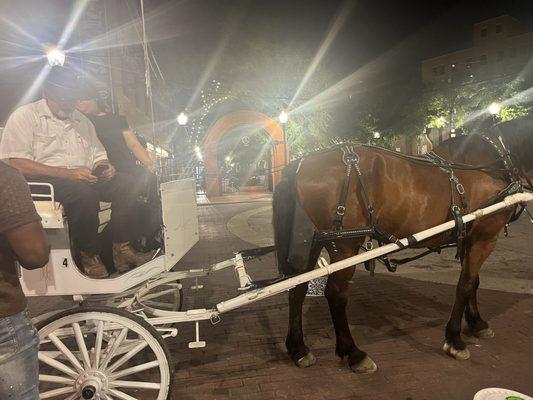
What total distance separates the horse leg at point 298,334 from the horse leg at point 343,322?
0.24m

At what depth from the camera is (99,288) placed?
2953 mm

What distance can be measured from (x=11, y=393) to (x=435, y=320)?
4.12 m

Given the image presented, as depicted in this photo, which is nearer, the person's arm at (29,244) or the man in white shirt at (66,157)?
the person's arm at (29,244)

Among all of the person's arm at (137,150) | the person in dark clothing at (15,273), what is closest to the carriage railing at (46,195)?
the person in dark clothing at (15,273)

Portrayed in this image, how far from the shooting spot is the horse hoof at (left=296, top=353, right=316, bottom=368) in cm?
352

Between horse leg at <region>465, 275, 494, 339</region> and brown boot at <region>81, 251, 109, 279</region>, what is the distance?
3.51m

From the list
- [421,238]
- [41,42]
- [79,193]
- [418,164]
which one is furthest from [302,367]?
[41,42]

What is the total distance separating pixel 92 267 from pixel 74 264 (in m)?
0.21

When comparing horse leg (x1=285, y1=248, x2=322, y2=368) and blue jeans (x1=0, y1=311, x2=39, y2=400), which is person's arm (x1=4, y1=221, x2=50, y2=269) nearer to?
blue jeans (x1=0, y1=311, x2=39, y2=400)

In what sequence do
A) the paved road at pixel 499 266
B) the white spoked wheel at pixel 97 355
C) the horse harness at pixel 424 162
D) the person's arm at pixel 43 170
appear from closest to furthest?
1. the white spoked wheel at pixel 97 355
2. the person's arm at pixel 43 170
3. the horse harness at pixel 424 162
4. the paved road at pixel 499 266

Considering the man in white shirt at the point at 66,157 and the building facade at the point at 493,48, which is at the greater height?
the building facade at the point at 493,48

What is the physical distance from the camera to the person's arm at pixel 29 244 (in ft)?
5.17

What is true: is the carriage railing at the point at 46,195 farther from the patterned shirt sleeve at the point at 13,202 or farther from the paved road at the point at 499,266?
the paved road at the point at 499,266

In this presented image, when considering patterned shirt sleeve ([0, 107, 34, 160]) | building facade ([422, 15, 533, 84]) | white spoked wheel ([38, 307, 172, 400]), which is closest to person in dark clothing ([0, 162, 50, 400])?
white spoked wheel ([38, 307, 172, 400])
